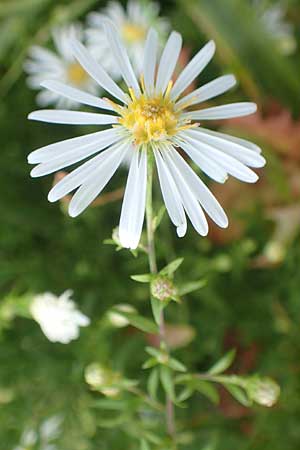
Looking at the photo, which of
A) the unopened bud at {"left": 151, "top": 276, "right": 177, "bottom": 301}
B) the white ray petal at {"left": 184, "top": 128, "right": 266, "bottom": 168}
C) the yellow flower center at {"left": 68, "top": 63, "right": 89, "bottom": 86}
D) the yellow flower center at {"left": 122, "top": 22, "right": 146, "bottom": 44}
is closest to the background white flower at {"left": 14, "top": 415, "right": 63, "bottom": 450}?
the unopened bud at {"left": 151, "top": 276, "right": 177, "bottom": 301}

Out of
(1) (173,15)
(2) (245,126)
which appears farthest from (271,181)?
(1) (173,15)

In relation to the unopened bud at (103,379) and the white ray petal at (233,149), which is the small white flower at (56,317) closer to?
the unopened bud at (103,379)

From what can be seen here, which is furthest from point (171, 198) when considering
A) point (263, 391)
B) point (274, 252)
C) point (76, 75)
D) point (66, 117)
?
point (76, 75)

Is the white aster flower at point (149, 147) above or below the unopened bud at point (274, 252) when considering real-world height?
above

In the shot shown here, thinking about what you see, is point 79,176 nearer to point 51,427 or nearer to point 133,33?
point 51,427

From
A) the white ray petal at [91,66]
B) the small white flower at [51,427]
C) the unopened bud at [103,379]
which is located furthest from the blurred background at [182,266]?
the white ray petal at [91,66]
